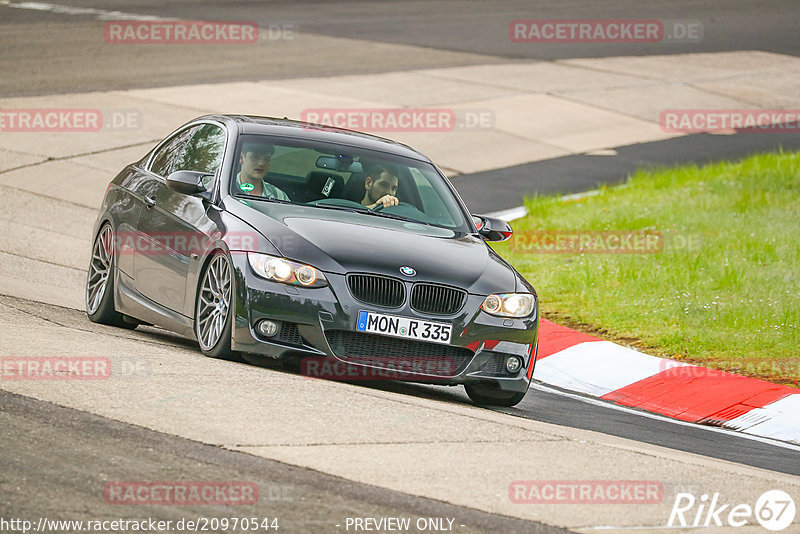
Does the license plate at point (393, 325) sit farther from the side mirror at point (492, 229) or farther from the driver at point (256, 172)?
the side mirror at point (492, 229)

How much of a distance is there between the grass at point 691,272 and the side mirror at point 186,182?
4.25m

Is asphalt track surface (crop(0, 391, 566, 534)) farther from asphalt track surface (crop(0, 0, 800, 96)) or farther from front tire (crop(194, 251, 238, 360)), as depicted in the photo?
asphalt track surface (crop(0, 0, 800, 96))

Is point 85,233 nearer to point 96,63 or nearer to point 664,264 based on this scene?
point 664,264

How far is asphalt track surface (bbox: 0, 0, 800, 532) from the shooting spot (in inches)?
221

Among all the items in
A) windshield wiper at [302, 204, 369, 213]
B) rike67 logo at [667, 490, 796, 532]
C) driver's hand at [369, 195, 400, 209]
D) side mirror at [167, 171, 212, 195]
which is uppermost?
side mirror at [167, 171, 212, 195]

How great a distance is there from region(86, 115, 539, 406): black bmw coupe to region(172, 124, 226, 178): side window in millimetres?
16

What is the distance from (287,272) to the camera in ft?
26.0

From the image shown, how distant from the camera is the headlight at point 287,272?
7.89m
